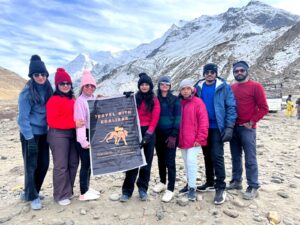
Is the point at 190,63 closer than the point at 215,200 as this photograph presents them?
No

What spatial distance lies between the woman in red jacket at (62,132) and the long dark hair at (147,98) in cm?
120

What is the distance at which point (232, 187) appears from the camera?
6.22m

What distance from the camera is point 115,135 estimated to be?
5.63m

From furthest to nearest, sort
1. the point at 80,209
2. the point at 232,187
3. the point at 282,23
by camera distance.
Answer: the point at 282,23, the point at 232,187, the point at 80,209

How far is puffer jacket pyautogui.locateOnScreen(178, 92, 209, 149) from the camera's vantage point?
5.55m

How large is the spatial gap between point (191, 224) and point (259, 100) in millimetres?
2532

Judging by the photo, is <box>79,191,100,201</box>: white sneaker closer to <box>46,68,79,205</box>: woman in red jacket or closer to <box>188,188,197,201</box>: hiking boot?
<box>46,68,79,205</box>: woman in red jacket

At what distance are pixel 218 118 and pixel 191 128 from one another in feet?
1.70

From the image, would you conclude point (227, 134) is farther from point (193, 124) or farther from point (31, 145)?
point (31, 145)

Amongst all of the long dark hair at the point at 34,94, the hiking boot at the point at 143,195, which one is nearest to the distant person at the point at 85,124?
the long dark hair at the point at 34,94

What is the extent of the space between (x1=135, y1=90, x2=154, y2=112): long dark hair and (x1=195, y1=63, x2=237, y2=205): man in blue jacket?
1.01 metres

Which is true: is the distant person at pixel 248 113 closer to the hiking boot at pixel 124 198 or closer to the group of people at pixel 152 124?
the group of people at pixel 152 124

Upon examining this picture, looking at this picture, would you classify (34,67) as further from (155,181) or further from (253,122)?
(253,122)

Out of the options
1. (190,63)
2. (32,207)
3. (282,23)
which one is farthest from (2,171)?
(282,23)
